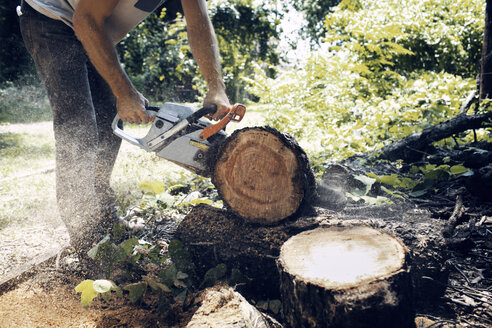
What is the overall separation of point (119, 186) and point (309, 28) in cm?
1986

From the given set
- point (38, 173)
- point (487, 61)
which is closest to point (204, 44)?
point (487, 61)

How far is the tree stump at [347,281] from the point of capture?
1065 millimetres

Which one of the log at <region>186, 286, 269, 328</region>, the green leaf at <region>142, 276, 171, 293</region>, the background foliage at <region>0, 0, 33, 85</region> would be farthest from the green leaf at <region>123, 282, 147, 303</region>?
the background foliage at <region>0, 0, 33, 85</region>

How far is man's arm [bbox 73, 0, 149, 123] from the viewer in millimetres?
1582

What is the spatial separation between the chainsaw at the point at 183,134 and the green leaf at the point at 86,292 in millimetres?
766

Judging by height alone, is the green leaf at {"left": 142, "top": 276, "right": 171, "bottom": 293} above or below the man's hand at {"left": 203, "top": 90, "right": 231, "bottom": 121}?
below

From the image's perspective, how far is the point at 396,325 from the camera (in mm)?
1091

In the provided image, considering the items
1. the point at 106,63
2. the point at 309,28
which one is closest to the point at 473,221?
the point at 106,63

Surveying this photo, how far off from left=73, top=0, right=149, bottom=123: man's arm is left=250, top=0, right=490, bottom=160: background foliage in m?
2.43

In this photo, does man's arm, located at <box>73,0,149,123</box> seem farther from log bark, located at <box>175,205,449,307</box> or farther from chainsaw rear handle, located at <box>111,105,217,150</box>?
log bark, located at <box>175,205,449,307</box>

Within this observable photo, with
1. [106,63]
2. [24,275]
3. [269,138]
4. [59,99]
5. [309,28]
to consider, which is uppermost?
[309,28]

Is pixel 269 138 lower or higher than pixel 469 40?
lower

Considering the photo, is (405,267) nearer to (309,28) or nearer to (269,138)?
(269,138)

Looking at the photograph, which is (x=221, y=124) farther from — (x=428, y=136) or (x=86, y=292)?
(x=428, y=136)
